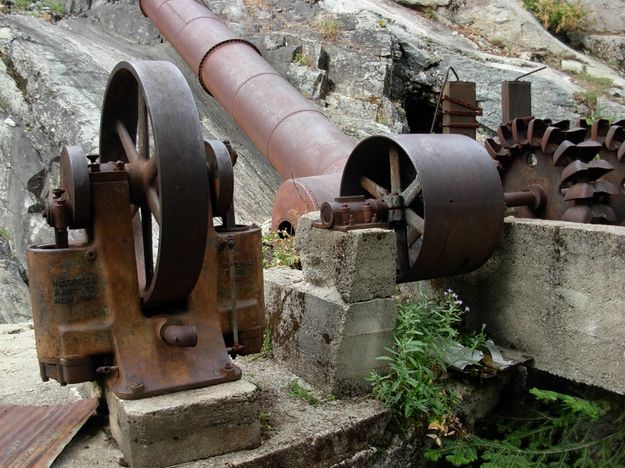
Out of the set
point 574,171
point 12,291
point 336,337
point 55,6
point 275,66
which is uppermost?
point 55,6

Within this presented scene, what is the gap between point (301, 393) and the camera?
315cm

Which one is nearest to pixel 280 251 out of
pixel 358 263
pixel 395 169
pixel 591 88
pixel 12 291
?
pixel 395 169

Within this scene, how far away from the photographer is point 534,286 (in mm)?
3357

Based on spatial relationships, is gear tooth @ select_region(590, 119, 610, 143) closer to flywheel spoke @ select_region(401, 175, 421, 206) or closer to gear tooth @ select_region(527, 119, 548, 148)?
gear tooth @ select_region(527, 119, 548, 148)

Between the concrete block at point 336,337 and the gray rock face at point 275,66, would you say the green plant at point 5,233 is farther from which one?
the concrete block at point 336,337

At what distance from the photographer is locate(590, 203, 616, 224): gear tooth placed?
3.72 meters

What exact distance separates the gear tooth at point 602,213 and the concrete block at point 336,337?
54.5 inches

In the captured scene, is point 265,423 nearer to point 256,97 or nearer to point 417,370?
point 417,370

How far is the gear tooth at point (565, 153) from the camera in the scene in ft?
12.5

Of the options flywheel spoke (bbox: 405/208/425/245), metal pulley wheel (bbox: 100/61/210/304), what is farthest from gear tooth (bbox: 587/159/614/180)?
metal pulley wheel (bbox: 100/61/210/304)

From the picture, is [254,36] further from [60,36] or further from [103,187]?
[103,187]

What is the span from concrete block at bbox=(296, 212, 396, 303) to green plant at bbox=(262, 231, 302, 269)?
47.6 inches

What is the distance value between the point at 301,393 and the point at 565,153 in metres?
2.08

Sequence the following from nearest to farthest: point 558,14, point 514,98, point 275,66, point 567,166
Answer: point 567,166
point 514,98
point 275,66
point 558,14
